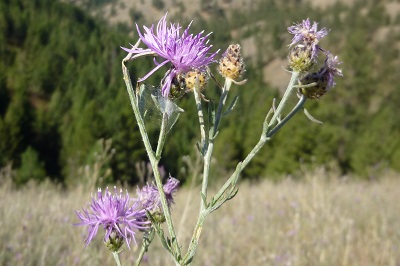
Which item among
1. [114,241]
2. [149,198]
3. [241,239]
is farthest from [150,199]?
[241,239]

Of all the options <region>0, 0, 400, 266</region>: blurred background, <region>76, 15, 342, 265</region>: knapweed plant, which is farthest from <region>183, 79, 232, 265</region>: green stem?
<region>0, 0, 400, 266</region>: blurred background

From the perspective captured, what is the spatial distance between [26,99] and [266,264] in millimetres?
25131

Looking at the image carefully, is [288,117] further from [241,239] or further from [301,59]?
[241,239]

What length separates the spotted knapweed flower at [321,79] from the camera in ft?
2.99

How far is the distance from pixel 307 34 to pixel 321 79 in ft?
0.35

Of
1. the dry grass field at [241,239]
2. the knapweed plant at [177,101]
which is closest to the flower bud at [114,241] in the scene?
the knapweed plant at [177,101]

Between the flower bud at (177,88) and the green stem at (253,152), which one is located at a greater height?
the flower bud at (177,88)

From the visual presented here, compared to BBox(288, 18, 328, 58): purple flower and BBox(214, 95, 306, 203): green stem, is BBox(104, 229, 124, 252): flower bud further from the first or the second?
BBox(288, 18, 328, 58): purple flower

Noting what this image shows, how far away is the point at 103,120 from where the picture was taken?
71.6 ft

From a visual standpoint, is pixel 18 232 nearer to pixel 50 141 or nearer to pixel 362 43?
pixel 50 141

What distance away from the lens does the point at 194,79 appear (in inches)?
35.4

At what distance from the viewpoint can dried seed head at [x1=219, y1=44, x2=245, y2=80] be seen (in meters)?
0.94

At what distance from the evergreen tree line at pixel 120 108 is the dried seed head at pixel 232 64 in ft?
31.7

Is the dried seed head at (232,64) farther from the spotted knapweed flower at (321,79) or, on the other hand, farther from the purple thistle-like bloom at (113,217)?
the purple thistle-like bloom at (113,217)
